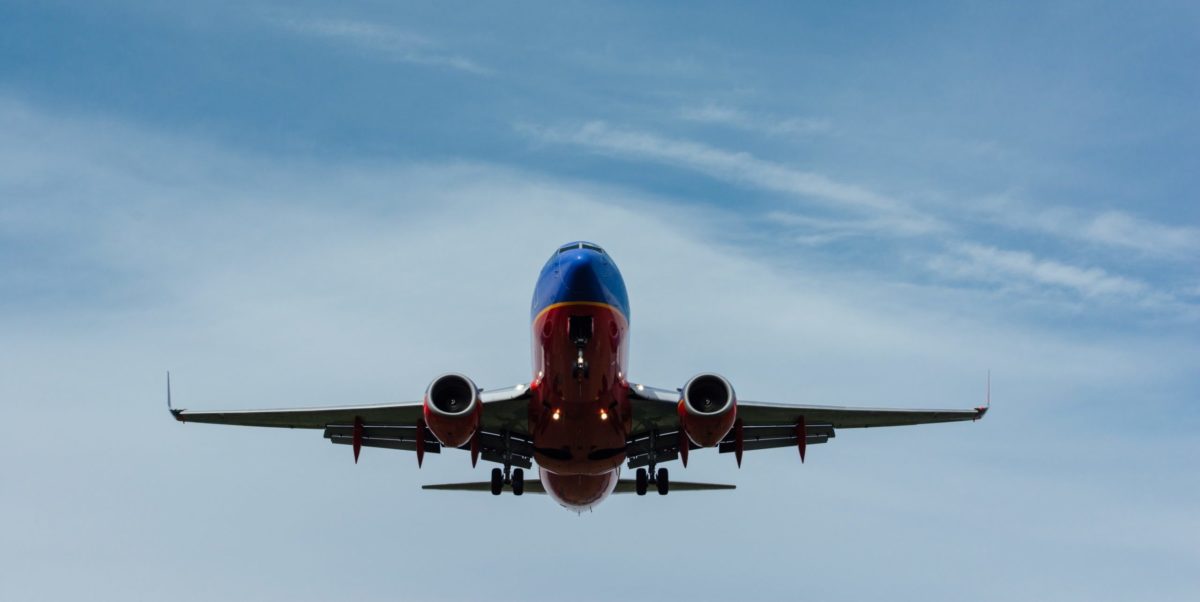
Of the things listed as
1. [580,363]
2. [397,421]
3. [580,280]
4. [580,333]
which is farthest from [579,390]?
[397,421]

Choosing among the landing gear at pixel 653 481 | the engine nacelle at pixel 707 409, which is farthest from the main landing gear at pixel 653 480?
the engine nacelle at pixel 707 409

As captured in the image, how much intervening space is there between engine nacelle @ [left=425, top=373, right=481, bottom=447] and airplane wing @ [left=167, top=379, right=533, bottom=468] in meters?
1.78

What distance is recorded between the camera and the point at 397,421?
32.9 meters

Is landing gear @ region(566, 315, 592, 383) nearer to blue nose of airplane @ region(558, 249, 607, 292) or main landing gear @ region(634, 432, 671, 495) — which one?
blue nose of airplane @ region(558, 249, 607, 292)

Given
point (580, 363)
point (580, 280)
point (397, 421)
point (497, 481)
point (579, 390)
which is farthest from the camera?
point (497, 481)

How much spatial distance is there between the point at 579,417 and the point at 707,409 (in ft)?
10.3

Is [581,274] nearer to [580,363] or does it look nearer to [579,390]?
[580,363]

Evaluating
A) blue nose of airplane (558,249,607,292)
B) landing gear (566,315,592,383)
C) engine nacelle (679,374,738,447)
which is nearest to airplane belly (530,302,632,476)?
landing gear (566,315,592,383)

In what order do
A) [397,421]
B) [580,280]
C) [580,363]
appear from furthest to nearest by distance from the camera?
1. [397,421]
2. [580,363]
3. [580,280]

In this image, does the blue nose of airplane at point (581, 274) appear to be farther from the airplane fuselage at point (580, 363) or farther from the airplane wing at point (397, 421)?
the airplane wing at point (397, 421)

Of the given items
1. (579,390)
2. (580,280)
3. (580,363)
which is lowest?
(579,390)

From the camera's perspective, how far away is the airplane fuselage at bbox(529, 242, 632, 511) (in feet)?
91.5

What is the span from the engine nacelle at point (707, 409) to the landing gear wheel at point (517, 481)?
7609 millimetres

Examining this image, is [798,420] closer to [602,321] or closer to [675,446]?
[675,446]
